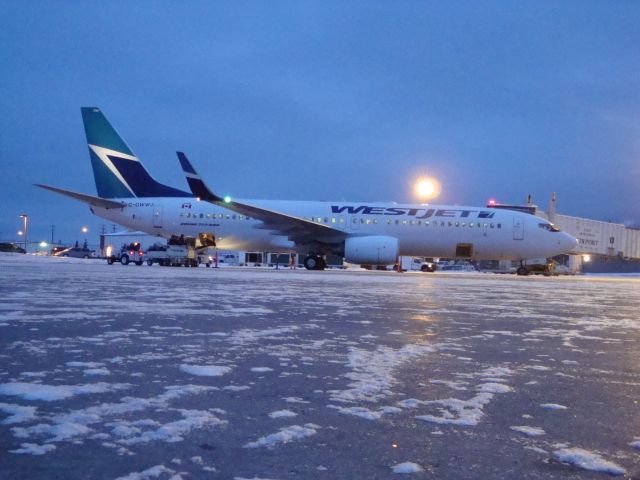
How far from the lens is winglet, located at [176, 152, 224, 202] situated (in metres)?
20.6

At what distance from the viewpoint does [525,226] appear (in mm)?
22969

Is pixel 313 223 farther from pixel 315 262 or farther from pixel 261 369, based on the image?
pixel 261 369

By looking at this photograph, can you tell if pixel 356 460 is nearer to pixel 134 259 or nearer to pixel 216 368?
pixel 216 368

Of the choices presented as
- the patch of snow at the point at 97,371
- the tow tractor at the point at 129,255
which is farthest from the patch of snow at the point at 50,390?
the tow tractor at the point at 129,255

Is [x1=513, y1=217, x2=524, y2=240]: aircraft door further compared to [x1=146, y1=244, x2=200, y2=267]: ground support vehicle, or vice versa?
[x1=146, y1=244, x2=200, y2=267]: ground support vehicle

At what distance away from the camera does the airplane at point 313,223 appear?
896 inches

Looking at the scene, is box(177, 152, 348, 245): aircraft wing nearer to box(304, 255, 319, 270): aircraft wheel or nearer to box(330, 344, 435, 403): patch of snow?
box(304, 255, 319, 270): aircraft wheel

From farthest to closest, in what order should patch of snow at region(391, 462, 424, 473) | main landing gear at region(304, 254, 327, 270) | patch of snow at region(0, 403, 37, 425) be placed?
1. main landing gear at region(304, 254, 327, 270)
2. patch of snow at region(0, 403, 37, 425)
3. patch of snow at region(391, 462, 424, 473)

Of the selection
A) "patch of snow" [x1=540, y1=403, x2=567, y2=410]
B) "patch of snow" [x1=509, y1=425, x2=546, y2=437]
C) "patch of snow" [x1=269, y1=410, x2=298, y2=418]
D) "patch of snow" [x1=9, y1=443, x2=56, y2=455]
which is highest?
"patch of snow" [x1=540, y1=403, x2=567, y2=410]

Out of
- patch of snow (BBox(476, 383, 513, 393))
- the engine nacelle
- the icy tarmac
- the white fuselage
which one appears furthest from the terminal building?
patch of snow (BBox(476, 383, 513, 393))

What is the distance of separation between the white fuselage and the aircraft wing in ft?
2.44

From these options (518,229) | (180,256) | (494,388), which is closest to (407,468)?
(494,388)

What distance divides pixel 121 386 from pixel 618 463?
2.35 metres

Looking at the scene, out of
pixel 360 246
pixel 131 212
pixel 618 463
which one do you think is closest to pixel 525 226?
pixel 360 246
